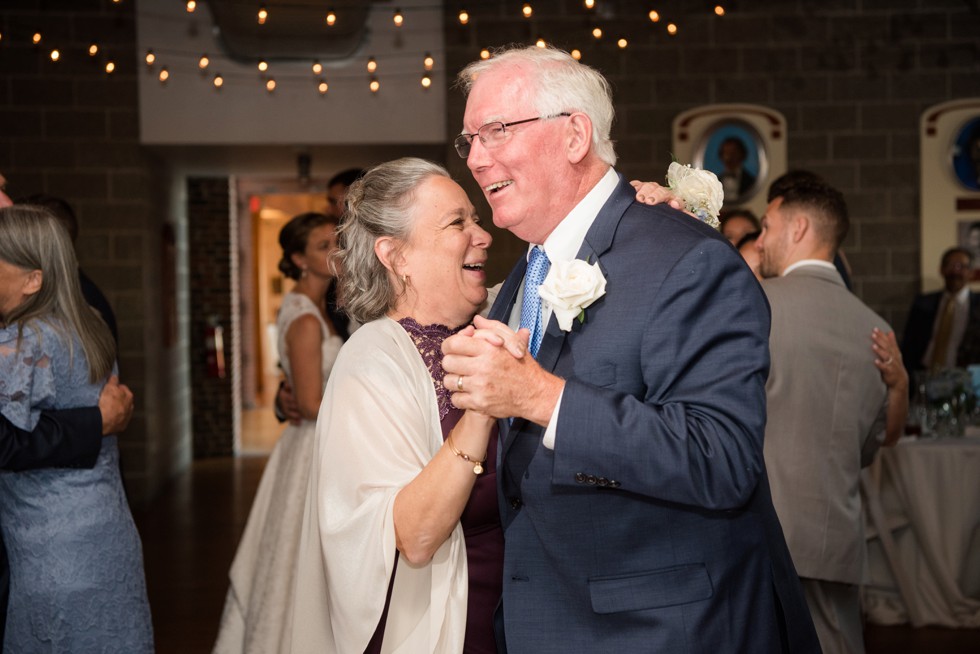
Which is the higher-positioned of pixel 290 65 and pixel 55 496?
pixel 290 65

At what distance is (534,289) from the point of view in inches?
83.4

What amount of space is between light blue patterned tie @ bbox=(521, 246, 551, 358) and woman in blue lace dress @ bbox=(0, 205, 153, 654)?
4.91 feet

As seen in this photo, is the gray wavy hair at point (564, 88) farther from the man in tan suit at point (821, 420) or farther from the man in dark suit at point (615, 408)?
the man in tan suit at point (821, 420)

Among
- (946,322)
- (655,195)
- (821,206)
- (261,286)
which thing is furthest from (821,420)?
(261,286)

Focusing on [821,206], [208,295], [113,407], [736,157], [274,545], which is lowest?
[274,545]

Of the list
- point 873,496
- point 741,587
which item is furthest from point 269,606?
point 873,496

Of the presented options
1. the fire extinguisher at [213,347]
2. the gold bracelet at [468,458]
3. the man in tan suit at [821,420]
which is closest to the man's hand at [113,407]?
the gold bracelet at [468,458]

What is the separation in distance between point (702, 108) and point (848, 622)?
542 centimetres

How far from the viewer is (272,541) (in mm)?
3977

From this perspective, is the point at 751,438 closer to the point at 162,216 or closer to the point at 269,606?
the point at 269,606

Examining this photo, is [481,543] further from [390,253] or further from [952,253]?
[952,253]

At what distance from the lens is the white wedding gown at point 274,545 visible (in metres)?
3.88

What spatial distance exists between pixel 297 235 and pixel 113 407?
56.7 inches

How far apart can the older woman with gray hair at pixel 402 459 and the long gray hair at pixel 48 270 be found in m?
0.98
